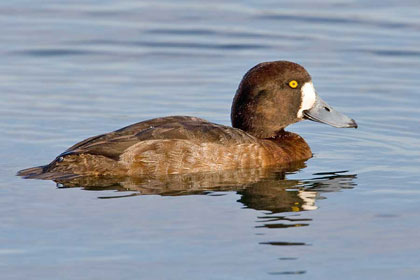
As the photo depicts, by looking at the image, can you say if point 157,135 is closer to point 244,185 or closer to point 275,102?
point 244,185

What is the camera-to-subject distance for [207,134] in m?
7.82

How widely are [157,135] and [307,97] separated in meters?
1.65

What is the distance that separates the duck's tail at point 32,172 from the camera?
301 inches

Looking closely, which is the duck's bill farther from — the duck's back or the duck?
the duck's back

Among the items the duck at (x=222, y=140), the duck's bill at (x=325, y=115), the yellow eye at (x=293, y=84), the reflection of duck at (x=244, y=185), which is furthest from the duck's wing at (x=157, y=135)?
the duck's bill at (x=325, y=115)

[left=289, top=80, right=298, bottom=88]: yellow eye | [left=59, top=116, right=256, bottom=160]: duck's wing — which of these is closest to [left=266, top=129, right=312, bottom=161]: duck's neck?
[left=289, top=80, right=298, bottom=88]: yellow eye

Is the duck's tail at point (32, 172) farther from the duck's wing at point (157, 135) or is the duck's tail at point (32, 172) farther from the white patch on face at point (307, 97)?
the white patch on face at point (307, 97)

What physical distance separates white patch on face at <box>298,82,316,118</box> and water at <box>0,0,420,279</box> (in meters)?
0.44

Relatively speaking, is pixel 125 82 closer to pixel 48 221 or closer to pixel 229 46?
pixel 229 46

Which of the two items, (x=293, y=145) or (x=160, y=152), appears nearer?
(x=160, y=152)

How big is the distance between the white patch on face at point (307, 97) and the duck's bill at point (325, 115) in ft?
0.13

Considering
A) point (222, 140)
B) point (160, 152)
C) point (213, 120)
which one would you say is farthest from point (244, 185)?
point (213, 120)

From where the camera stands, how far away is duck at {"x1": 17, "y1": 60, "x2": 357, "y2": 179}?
7641 millimetres

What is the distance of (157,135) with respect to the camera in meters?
7.72
